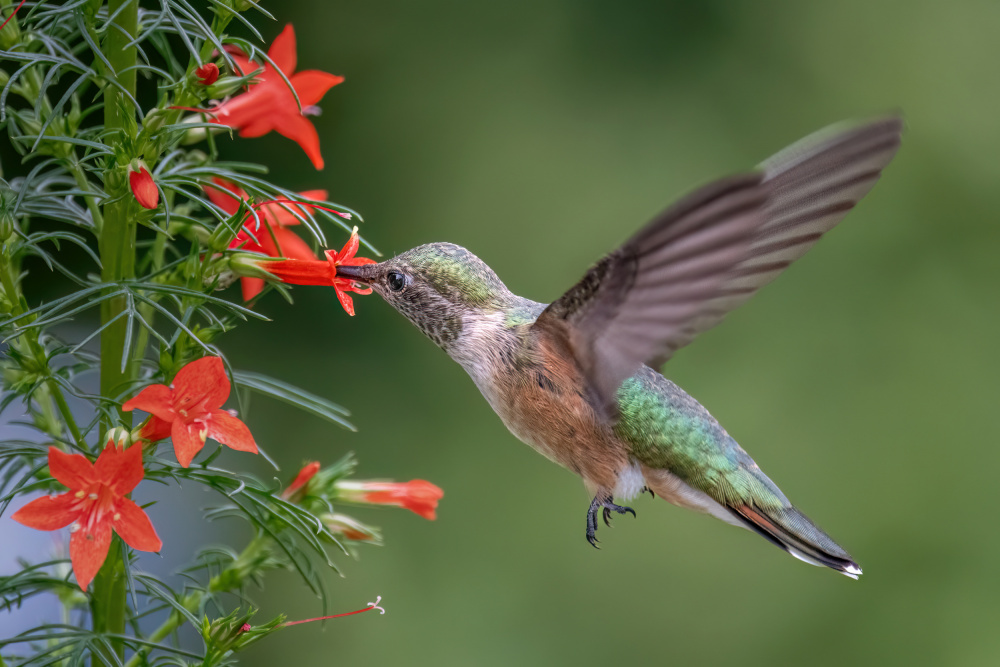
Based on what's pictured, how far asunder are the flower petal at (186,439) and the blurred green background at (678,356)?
95.2 inches

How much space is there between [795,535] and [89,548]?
1.22 metres

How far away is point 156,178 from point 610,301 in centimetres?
66

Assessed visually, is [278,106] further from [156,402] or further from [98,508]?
[98,508]

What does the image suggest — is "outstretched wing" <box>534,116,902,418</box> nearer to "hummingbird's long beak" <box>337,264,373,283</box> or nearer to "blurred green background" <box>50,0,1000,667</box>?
"hummingbird's long beak" <box>337,264,373,283</box>

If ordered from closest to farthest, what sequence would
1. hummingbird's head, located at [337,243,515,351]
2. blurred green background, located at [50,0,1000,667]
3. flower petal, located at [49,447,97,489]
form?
1. flower petal, located at [49,447,97,489]
2. hummingbird's head, located at [337,243,515,351]
3. blurred green background, located at [50,0,1000,667]

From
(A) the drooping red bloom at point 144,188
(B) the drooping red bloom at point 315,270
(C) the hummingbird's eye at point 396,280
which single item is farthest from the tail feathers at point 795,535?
(A) the drooping red bloom at point 144,188

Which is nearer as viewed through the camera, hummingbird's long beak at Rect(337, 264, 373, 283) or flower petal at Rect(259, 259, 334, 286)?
flower petal at Rect(259, 259, 334, 286)

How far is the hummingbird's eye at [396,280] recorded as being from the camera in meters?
1.61

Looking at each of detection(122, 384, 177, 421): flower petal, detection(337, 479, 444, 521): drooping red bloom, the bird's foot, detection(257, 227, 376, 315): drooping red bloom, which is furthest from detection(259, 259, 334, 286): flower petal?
the bird's foot

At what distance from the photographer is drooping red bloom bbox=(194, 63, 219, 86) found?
132 cm

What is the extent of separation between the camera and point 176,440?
1196 millimetres

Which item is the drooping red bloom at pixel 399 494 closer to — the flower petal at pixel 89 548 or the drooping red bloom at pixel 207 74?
the flower petal at pixel 89 548

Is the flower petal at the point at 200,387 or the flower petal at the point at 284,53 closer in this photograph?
the flower petal at the point at 200,387

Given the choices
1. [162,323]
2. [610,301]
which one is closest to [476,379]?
[610,301]
